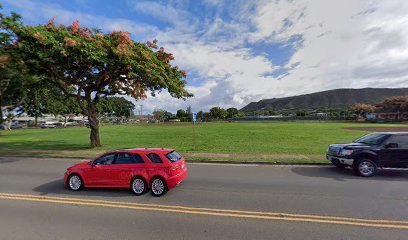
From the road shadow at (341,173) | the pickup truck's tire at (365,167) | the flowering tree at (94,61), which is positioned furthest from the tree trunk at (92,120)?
the pickup truck's tire at (365,167)

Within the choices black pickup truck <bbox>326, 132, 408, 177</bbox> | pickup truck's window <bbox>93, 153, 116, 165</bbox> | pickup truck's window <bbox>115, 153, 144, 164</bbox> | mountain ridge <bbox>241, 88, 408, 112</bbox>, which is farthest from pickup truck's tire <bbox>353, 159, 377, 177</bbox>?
mountain ridge <bbox>241, 88, 408, 112</bbox>

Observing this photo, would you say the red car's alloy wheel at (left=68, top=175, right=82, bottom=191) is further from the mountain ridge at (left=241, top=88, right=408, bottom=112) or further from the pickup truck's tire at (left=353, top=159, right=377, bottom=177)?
the mountain ridge at (left=241, top=88, right=408, bottom=112)

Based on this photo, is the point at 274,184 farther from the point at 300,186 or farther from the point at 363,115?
the point at 363,115

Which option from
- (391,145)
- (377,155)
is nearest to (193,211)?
(377,155)

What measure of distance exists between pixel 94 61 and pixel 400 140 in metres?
14.9

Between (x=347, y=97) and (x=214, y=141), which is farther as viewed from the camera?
(x=347, y=97)

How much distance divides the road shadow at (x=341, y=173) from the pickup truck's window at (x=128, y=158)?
606 centimetres

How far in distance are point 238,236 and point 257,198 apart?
2098mm

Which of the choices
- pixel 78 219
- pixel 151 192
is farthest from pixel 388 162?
pixel 78 219

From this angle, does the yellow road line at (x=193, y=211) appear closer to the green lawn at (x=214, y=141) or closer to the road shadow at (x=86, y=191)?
the road shadow at (x=86, y=191)

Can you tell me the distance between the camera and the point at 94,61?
43.1 feet

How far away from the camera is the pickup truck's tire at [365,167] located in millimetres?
8375

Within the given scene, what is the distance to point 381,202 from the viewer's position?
5.61 m

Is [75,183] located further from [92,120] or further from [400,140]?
[400,140]
